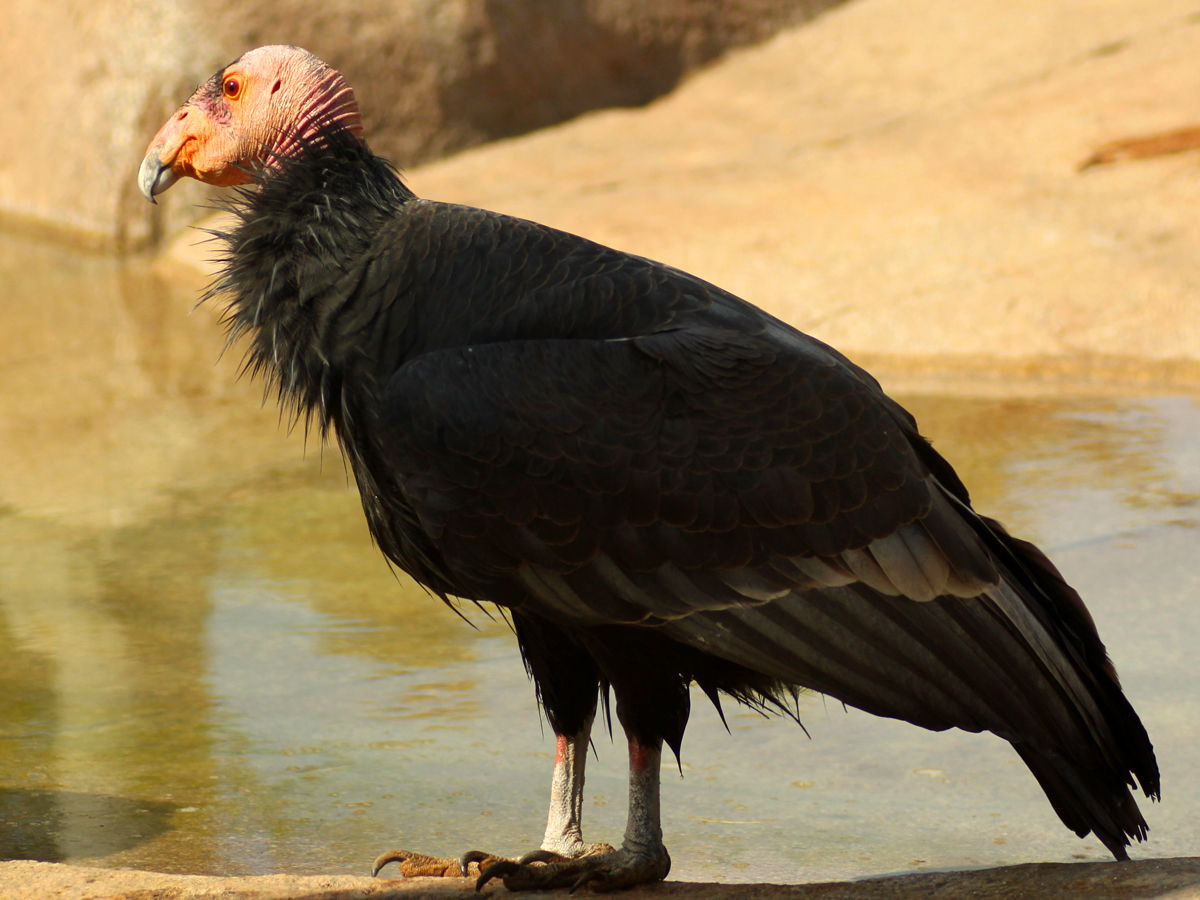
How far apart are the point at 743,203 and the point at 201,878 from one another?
6.66 meters

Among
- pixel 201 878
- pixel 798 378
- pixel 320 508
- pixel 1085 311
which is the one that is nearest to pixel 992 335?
pixel 1085 311

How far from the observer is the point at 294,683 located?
450 centimetres

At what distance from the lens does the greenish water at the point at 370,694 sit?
3.60 meters

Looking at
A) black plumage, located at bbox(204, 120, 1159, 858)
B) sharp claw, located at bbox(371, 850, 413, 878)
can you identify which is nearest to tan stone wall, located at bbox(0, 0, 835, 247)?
black plumage, located at bbox(204, 120, 1159, 858)

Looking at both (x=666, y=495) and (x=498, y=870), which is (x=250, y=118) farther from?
(x=498, y=870)

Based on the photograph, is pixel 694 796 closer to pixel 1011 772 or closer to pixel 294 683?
pixel 1011 772

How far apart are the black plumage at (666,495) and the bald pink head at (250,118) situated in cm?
28

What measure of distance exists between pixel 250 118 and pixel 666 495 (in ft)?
4.38

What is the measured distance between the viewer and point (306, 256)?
3.30 m

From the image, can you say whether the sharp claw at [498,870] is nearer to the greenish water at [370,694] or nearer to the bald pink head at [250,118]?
the greenish water at [370,694]

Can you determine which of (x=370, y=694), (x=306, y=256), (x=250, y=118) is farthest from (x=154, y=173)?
(x=370, y=694)

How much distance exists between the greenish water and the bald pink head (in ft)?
4.92

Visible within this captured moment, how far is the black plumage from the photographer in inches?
119

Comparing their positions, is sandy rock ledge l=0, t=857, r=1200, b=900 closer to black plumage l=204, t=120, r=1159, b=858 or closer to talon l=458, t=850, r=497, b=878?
talon l=458, t=850, r=497, b=878
